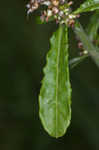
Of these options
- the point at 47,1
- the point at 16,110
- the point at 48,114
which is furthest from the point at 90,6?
the point at 16,110

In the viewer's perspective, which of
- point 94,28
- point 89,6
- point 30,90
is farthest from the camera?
point 30,90

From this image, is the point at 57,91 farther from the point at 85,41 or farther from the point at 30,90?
the point at 30,90

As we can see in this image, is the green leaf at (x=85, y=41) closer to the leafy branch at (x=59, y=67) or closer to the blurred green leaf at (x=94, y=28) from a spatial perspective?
the leafy branch at (x=59, y=67)

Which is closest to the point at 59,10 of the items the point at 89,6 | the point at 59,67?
the point at 89,6

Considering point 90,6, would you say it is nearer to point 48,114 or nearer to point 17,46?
point 48,114

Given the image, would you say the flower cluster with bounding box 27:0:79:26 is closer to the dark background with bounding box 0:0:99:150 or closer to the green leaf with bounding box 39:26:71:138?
the green leaf with bounding box 39:26:71:138

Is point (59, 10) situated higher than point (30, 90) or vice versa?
point (59, 10)
